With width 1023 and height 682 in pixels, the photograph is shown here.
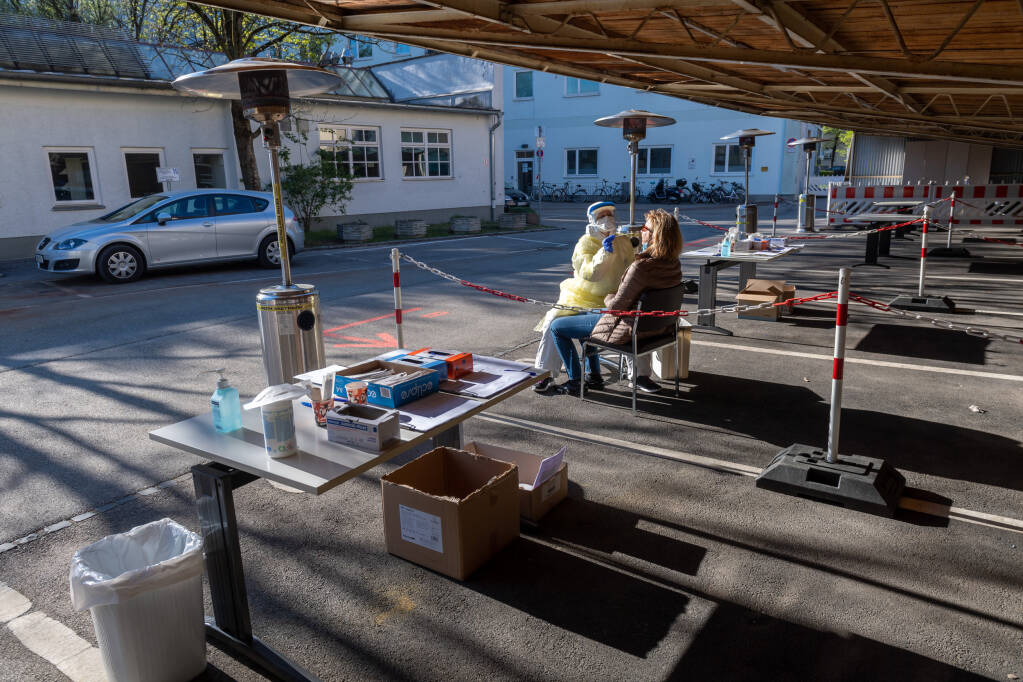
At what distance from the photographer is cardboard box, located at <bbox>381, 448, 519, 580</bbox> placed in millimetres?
3463

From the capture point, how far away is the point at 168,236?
13203 mm

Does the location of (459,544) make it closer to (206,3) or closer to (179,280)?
(206,3)

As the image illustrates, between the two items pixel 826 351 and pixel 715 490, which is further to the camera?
pixel 826 351

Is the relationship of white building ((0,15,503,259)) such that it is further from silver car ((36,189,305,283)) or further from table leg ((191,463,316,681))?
table leg ((191,463,316,681))

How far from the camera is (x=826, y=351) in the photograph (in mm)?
7691

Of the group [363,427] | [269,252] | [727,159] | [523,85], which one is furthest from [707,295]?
[523,85]

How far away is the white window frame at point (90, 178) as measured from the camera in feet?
51.7

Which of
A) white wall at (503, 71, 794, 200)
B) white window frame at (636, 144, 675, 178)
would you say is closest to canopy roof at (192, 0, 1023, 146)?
white wall at (503, 71, 794, 200)

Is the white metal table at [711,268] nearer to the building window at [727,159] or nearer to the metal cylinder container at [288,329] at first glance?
the metal cylinder container at [288,329]

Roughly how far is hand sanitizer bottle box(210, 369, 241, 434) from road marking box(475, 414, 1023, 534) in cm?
270

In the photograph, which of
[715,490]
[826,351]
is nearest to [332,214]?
[826,351]

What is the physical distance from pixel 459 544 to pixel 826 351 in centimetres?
567

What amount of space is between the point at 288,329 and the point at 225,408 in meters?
1.55

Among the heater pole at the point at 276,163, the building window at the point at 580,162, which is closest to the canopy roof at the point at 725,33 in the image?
the heater pole at the point at 276,163
